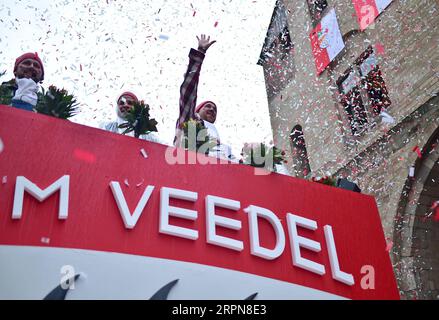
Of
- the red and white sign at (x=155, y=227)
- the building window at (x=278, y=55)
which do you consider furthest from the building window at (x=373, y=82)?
the red and white sign at (x=155, y=227)

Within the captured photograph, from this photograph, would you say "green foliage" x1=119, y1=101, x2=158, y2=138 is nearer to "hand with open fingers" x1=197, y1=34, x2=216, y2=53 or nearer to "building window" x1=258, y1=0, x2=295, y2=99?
"hand with open fingers" x1=197, y1=34, x2=216, y2=53

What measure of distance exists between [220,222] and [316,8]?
10187 millimetres

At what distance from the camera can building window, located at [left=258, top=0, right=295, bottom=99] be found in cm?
1248

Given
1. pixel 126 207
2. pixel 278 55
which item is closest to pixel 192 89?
pixel 126 207

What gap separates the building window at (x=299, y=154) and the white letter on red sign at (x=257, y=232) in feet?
26.1

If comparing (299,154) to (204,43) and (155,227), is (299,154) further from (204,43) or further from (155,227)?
(155,227)

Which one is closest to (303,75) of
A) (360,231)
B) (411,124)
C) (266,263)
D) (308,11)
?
(308,11)

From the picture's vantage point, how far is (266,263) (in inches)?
118

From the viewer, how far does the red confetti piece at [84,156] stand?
2.79 meters

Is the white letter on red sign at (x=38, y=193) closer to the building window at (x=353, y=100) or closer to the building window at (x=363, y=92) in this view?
the building window at (x=363, y=92)

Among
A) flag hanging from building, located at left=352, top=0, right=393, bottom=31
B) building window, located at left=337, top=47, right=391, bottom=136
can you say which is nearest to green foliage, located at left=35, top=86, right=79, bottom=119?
building window, located at left=337, top=47, right=391, bottom=136

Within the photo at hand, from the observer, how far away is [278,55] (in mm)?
13375

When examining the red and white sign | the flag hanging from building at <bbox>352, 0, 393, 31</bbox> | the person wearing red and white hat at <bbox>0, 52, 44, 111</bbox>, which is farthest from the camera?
the flag hanging from building at <bbox>352, 0, 393, 31</bbox>

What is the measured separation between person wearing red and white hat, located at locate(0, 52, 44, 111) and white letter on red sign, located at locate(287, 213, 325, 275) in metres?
2.35
